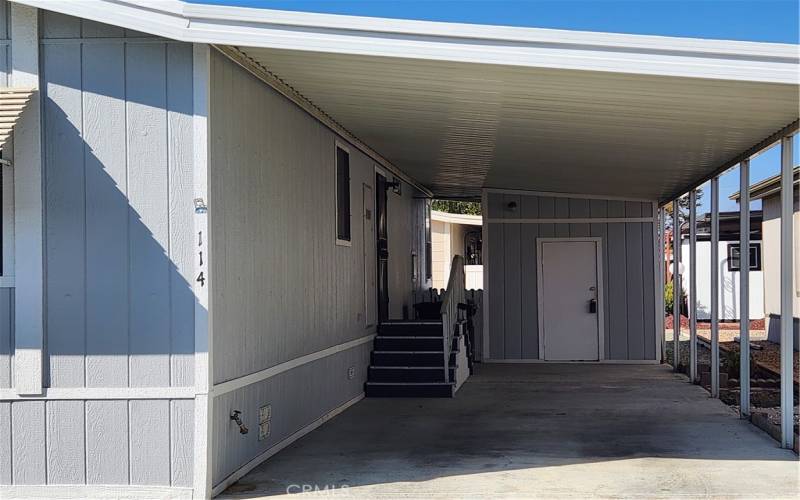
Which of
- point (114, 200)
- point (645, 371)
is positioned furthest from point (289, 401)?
point (645, 371)

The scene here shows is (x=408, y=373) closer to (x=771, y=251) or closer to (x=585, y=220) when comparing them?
(x=585, y=220)

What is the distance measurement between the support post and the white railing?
5.17 meters

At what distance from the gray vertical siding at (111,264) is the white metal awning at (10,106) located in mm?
163

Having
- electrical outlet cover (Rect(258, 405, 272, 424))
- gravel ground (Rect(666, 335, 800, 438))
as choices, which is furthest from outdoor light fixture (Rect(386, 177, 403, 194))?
electrical outlet cover (Rect(258, 405, 272, 424))

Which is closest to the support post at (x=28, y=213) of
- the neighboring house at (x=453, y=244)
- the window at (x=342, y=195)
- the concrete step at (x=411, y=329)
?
the window at (x=342, y=195)

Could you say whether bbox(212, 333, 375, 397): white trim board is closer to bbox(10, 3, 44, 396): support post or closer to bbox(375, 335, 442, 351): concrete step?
bbox(375, 335, 442, 351): concrete step

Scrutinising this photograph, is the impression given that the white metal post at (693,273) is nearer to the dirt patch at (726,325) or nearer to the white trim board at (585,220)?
the white trim board at (585,220)

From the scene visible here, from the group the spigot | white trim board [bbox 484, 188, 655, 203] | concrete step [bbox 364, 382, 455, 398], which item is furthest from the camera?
white trim board [bbox 484, 188, 655, 203]

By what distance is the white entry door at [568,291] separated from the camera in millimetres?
13359

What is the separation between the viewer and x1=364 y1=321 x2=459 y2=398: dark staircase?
9.72 meters

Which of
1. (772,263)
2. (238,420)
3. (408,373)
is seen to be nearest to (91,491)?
(238,420)

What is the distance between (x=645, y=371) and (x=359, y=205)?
16.4 feet

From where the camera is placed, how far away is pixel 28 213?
17.6 feet

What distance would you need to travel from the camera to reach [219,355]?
5449 mm
